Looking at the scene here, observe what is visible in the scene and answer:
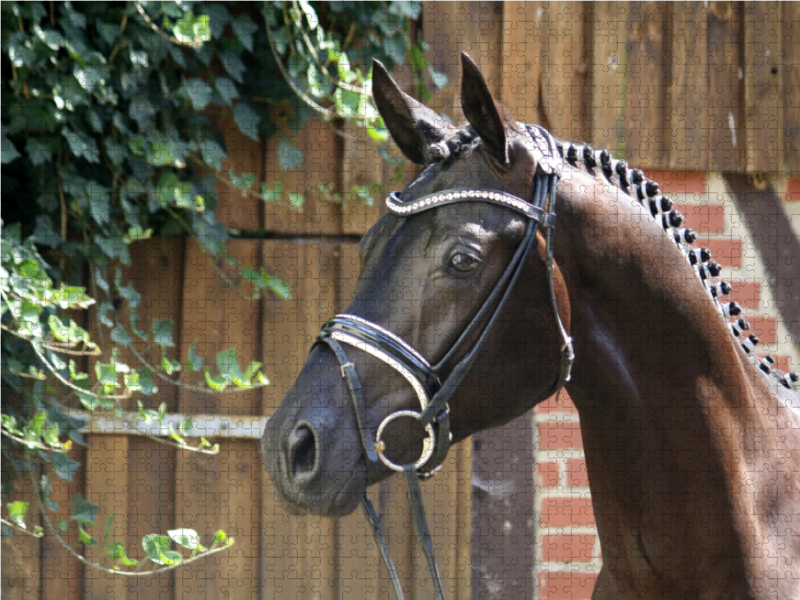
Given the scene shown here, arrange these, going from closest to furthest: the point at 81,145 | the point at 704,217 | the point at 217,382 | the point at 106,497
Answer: the point at 217,382 → the point at 81,145 → the point at 106,497 → the point at 704,217

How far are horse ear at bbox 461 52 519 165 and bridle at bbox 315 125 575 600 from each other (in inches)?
3.2

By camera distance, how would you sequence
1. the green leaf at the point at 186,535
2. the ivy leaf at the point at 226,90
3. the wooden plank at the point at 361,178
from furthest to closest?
1. the wooden plank at the point at 361,178
2. the ivy leaf at the point at 226,90
3. the green leaf at the point at 186,535

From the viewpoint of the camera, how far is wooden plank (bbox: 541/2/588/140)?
9.09ft

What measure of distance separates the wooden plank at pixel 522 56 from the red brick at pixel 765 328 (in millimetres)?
1081

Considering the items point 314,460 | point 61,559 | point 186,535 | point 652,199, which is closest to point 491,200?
point 652,199

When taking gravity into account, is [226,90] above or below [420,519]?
above

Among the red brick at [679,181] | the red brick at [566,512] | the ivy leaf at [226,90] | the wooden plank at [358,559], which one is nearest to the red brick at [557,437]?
the red brick at [566,512]

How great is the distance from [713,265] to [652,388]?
0.33 metres

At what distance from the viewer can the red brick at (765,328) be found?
8.94 ft

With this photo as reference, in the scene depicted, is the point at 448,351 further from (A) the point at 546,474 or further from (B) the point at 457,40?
(B) the point at 457,40

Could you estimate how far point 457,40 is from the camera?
2781mm

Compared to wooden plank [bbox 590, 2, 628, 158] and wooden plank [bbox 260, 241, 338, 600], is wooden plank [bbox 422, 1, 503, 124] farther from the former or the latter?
wooden plank [bbox 260, 241, 338, 600]

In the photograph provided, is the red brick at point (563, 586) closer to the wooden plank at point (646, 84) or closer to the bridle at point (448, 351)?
the bridle at point (448, 351)

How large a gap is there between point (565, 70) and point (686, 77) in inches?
17.3
